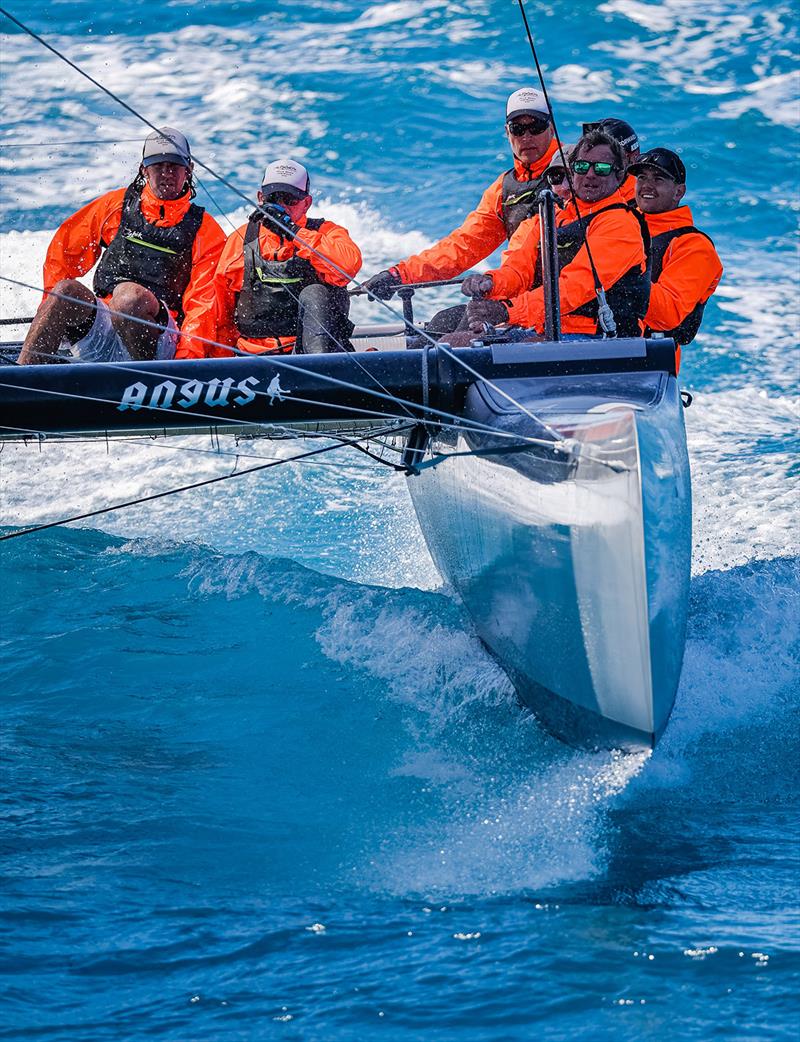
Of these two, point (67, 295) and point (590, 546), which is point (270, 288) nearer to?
point (67, 295)

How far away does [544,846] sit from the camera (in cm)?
271

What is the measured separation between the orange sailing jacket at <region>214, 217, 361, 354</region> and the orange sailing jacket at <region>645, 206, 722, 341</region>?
92 cm

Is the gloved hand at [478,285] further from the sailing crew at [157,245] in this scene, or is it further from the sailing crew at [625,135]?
the sailing crew at [157,245]

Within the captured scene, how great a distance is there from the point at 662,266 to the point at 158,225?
1627 millimetres

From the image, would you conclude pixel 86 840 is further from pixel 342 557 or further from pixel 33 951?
pixel 342 557

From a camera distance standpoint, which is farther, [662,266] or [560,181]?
[662,266]

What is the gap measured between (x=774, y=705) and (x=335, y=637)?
1278mm

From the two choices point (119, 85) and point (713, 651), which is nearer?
point (713, 651)

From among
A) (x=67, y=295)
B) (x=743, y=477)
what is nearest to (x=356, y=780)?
(x=67, y=295)

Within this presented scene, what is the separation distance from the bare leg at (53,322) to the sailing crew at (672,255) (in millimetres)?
1690

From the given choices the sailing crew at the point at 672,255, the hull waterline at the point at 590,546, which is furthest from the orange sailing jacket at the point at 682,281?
the hull waterline at the point at 590,546

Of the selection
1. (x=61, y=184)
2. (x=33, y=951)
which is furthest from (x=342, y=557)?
(x=61, y=184)

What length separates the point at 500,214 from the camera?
4570 mm

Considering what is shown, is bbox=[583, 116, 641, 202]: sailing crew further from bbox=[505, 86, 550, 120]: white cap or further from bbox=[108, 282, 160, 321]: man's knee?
bbox=[108, 282, 160, 321]: man's knee
